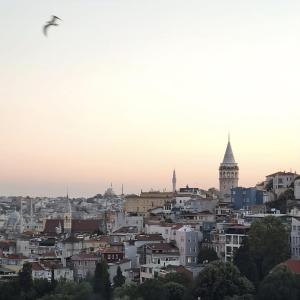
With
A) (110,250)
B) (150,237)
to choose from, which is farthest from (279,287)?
(110,250)

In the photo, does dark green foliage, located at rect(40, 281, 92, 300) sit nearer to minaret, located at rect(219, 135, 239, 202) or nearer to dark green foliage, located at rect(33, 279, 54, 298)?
dark green foliage, located at rect(33, 279, 54, 298)

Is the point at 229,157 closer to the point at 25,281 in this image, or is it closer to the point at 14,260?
the point at 14,260

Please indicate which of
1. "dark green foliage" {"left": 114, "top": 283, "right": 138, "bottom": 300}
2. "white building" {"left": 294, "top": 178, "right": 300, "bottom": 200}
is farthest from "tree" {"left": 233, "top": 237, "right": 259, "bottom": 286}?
"white building" {"left": 294, "top": 178, "right": 300, "bottom": 200}

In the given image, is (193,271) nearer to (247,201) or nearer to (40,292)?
(40,292)

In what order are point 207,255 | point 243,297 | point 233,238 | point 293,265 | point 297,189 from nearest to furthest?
point 243,297, point 293,265, point 207,255, point 233,238, point 297,189

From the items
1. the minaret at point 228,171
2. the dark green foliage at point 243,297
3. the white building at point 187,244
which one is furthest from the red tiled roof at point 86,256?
the minaret at point 228,171

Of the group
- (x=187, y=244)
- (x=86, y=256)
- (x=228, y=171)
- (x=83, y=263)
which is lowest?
(x=83, y=263)

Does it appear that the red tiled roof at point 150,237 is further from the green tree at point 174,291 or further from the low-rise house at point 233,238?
the green tree at point 174,291
